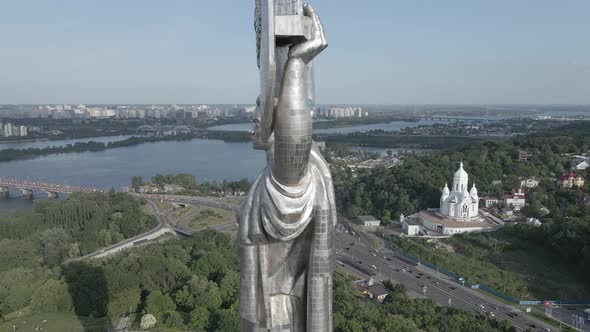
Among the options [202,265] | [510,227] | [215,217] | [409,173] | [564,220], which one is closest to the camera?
[202,265]

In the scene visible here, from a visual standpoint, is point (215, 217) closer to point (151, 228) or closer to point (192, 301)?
point (151, 228)

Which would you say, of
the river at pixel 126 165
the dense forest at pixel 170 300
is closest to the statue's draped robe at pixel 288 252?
the dense forest at pixel 170 300

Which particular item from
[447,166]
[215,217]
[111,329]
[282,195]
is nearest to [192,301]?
[111,329]

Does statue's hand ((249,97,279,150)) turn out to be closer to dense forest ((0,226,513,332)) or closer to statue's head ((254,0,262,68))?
statue's head ((254,0,262,68))

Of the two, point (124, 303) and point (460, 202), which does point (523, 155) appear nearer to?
point (460, 202)

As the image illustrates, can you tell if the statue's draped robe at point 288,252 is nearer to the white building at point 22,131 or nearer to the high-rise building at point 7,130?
the high-rise building at point 7,130

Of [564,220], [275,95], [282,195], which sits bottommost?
[564,220]

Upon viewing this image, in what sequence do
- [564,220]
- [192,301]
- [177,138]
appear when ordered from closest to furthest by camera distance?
1. [192,301]
2. [564,220]
3. [177,138]

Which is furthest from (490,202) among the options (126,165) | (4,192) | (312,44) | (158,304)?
(126,165)
